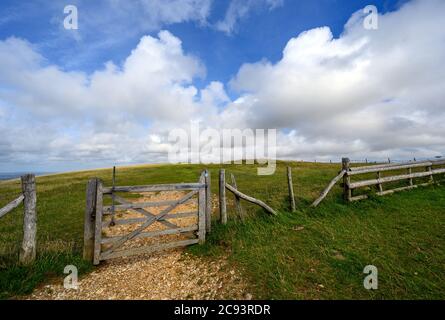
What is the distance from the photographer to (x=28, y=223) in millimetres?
5977

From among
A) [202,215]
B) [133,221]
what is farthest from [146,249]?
[202,215]

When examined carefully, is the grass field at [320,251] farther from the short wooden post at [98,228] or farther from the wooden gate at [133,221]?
the wooden gate at [133,221]

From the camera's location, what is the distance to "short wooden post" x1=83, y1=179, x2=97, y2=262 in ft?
20.5

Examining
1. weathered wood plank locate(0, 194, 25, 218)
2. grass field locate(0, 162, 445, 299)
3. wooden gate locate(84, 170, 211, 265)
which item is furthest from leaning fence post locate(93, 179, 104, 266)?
weathered wood plank locate(0, 194, 25, 218)

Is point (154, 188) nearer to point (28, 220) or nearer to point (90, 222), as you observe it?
point (90, 222)

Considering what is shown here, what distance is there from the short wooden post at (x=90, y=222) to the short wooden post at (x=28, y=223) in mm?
1249

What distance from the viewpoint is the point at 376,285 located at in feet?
15.8

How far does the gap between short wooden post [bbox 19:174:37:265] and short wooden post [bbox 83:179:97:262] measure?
125 cm

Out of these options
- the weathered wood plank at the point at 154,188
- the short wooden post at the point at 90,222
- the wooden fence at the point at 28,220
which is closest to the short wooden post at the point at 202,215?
the weathered wood plank at the point at 154,188

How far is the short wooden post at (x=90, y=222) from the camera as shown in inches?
246

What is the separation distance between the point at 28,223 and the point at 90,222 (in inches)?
60.5

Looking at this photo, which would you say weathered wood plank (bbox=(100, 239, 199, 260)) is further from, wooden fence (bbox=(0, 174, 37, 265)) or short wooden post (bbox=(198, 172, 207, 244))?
wooden fence (bbox=(0, 174, 37, 265))
